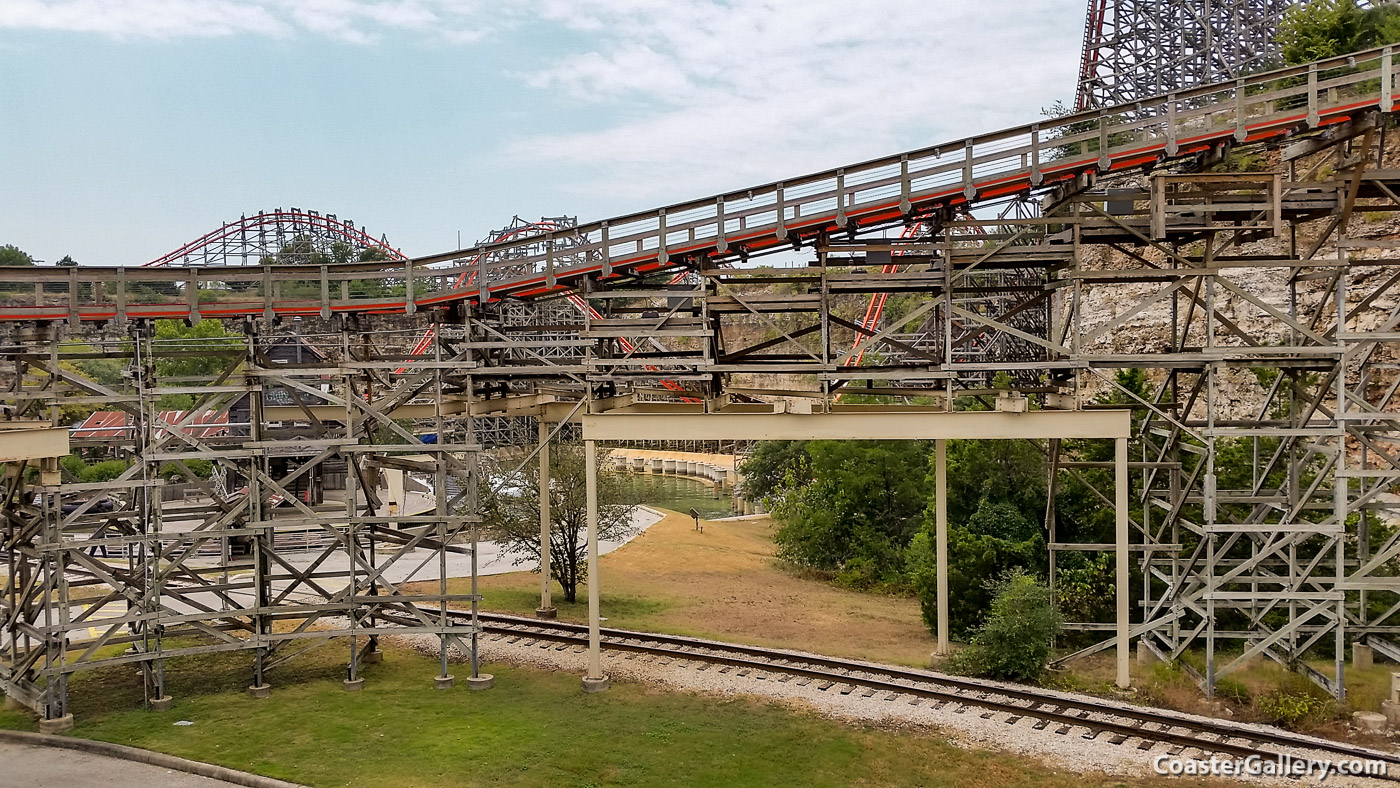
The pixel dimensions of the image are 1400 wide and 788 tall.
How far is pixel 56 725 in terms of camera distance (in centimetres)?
1631

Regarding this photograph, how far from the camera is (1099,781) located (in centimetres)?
1343

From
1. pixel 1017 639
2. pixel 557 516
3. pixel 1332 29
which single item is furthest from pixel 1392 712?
pixel 1332 29

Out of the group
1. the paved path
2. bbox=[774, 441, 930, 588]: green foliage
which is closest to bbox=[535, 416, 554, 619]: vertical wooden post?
the paved path

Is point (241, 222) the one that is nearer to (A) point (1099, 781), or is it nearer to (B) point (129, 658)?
(B) point (129, 658)

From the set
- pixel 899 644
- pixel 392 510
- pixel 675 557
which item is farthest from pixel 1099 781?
pixel 392 510

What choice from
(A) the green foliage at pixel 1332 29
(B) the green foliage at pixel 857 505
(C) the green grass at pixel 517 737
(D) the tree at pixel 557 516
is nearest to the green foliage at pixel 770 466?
(B) the green foliage at pixel 857 505

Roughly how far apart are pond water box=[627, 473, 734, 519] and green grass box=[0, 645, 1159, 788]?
29590 millimetres

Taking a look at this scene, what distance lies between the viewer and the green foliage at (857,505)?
33406 mm

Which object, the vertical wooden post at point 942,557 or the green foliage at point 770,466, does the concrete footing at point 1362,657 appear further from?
the green foliage at point 770,466

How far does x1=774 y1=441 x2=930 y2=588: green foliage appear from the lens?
110 feet

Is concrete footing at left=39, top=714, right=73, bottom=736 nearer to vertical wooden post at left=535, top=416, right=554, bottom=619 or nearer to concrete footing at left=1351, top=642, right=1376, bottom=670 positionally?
vertical wooden post at left=535, top=416, right=554, bottom=619

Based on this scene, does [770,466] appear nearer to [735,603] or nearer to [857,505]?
[857,505]

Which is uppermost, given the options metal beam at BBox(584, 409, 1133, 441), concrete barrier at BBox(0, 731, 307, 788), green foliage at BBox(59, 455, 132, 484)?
metal beam at BBox(584, 409, 1133, 441)

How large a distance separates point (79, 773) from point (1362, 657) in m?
21.2
